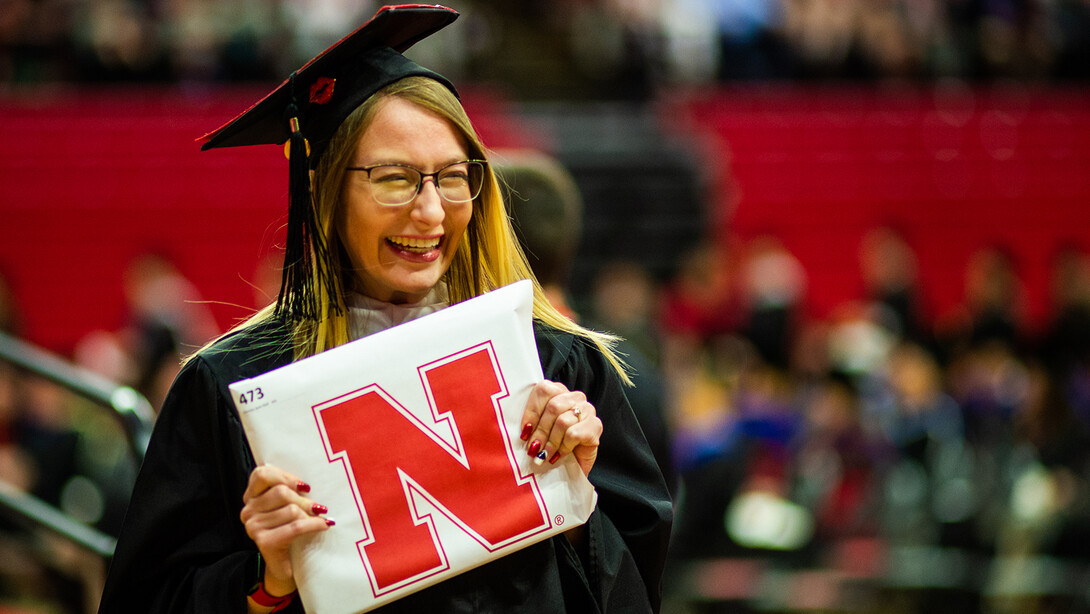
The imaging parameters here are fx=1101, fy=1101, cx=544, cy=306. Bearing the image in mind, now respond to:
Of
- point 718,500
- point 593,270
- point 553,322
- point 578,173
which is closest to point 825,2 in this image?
point 578,173

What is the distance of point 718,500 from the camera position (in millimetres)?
4492

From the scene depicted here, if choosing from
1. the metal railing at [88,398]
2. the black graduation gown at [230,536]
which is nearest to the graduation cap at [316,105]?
the black graduation gown at [230,536]

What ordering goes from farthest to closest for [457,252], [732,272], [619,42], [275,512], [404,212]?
[619,42] → [732,272] → [457,252] → [404,212] → [275,512]

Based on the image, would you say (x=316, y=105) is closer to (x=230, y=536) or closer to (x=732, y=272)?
(x=230, y=536)

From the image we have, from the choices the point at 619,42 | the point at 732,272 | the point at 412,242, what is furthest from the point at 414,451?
the point at 619,42

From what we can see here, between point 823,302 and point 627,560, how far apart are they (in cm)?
746

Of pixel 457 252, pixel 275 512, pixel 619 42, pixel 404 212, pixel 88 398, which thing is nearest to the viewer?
pixel 275 512

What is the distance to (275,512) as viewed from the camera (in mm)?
Result: 1283

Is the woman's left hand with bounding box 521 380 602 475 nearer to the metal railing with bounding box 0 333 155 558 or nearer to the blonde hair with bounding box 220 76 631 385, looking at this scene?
the blonde hair with bounding box 220 76 631 385

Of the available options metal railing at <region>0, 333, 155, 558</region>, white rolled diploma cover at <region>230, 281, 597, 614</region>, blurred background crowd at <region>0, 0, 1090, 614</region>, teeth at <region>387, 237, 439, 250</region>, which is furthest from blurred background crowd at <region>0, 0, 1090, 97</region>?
white rolled diploma cover at <region>230, 281, 597, 614</region>

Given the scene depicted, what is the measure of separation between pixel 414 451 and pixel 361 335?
0.75ft

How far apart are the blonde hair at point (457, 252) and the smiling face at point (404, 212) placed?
1 centimetres

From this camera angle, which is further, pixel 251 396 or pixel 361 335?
pixel 361 335

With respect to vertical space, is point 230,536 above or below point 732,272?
above
